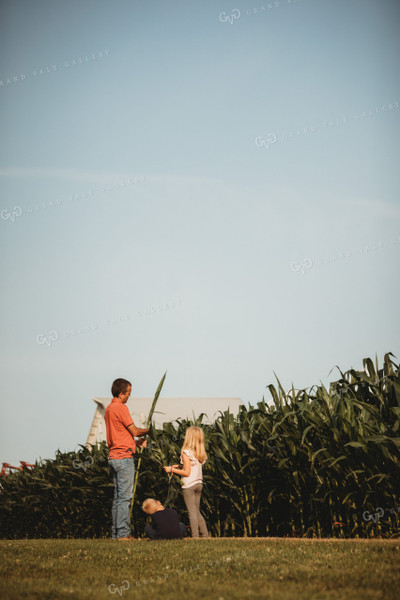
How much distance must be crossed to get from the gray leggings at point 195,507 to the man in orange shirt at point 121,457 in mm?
729

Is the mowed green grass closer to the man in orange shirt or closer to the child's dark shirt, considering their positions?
the child's dark shirt

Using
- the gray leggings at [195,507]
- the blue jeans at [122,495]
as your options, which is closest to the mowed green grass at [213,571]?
the gray leggings at [195,507]

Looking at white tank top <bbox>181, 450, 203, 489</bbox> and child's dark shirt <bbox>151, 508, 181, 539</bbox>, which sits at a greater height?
white tank top <bbox>181, 450, 203, 489</bbox>

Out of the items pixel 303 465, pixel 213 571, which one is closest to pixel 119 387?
pixel 303 465

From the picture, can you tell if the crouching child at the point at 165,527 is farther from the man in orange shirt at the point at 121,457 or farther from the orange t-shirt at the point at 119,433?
the orange t-shirt at the point at 119,433

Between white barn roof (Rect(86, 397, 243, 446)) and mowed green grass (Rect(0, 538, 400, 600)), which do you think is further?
white barn roof (Rect(86, 397, 243, 446))

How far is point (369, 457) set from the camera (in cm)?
594

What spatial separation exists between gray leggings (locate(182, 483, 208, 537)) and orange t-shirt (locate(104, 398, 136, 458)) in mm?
860

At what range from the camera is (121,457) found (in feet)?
24.5

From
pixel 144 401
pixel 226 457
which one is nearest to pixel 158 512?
pixel 226 457

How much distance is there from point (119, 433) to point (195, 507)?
4.14ft

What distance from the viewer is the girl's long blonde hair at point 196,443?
738 centimetres

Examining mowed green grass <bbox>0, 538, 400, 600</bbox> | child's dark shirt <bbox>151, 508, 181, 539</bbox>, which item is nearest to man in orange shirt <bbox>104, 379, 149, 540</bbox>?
child's dark shirt <bbox>151, 508, 181, 539</bbox>

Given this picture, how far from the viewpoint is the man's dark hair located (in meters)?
7.67
